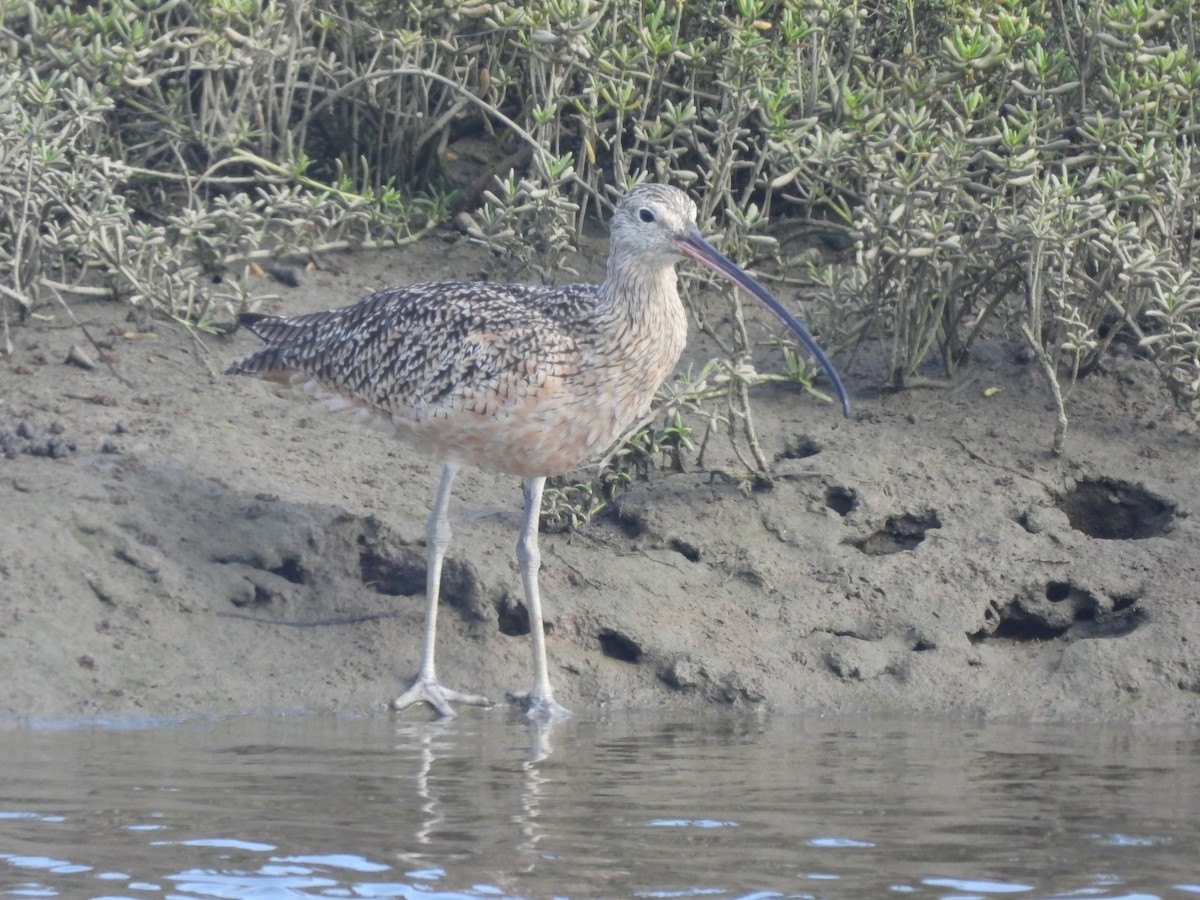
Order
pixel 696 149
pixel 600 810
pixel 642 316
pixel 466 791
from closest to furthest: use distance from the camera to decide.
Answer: pixel 600 810
pixel 466 791
pixel 642 316
pixel 696 149

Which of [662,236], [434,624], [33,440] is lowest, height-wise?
[434,624]

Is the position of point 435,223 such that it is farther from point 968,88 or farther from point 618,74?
point 968,88

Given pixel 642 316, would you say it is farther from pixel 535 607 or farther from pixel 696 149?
pixel 696 149

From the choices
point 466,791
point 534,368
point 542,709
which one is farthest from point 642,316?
point 466,791

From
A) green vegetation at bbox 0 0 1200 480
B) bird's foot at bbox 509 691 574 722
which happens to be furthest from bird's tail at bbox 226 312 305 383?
bird's foot at bbox 509 691 574 722

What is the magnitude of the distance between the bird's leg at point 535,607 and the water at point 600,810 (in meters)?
0.19

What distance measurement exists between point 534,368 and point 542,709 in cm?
124

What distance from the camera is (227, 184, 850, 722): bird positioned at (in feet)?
22.0

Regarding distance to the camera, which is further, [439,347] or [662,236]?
[439,347]

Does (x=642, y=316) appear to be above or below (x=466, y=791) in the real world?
above

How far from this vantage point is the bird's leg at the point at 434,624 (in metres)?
6.78

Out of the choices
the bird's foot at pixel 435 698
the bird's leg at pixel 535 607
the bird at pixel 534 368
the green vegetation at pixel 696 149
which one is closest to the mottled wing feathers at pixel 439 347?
the bird at pixel 534 368

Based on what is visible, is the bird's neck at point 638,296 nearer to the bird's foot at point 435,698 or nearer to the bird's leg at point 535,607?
the bird's leg at point 535,607

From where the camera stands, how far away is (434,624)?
22.7 feet
